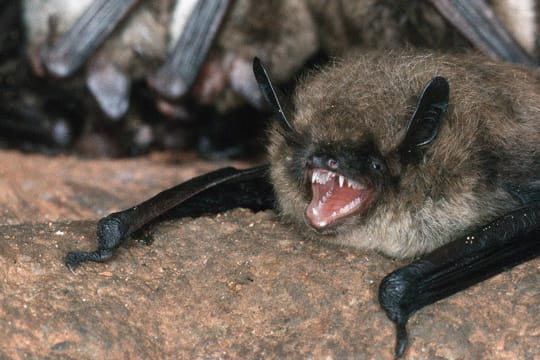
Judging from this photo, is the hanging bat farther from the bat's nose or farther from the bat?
the bat's nose

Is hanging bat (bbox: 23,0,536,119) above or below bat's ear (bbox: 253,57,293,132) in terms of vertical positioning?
below

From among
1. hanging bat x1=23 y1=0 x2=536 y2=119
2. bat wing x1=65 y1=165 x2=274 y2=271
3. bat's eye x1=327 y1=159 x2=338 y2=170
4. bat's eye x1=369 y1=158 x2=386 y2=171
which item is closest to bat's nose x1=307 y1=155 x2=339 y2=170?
bat's eye x1=327 y1=159 x2=338 y2=170

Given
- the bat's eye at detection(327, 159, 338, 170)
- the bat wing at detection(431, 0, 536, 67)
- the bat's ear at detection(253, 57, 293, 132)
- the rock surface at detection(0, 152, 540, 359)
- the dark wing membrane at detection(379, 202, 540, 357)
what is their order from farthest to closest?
the bat wing at detection(431, 0, 536, 67)
the bat's ear at detection(253, 57, 293, 132)
the bat's eye at detection(327, 159, 338, 170)
the dark wing membrane at detection(379, 202, 540, 357)
the rock surface at detection(0, 152, 540, 359)

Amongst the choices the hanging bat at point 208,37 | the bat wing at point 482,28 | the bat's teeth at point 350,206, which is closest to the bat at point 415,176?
the bat's teeth at point 350,206

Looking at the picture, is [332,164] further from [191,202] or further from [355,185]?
[191,202]

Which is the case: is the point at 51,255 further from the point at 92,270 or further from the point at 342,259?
the point at 342,259

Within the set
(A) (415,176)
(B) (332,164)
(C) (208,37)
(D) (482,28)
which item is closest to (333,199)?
(B) (332,164)

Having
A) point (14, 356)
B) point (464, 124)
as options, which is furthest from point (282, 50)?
point (14, 356)
